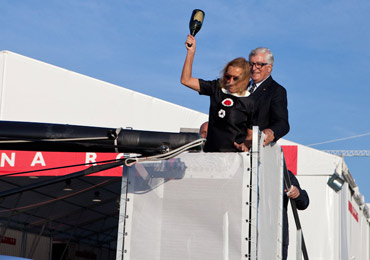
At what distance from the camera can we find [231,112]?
406 cm

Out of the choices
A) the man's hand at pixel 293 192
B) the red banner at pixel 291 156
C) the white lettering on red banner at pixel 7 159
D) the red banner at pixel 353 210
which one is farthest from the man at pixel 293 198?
the red banner at pixel 353 210

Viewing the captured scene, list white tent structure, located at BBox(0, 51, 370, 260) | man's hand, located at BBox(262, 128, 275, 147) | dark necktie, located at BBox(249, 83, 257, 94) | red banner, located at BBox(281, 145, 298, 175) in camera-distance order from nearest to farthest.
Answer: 1. man's hand, located at BBox(262, 128, 275, 147)
2. dark necktie, located at BBox(249, 83, 257, 94)
3. white tent structure, located at BBox(0, 51, 370, 260)
4. red banner, located at BBox(281, 145, 298, 175)

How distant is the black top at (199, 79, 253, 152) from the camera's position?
4.06m

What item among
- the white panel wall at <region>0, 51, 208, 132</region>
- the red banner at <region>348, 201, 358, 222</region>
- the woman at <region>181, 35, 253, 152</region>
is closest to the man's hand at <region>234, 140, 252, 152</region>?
the woman at <region>181, 35, 253, 152</region>

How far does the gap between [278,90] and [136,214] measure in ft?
5.01

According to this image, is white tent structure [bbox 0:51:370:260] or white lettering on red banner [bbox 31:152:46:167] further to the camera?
white lettering on red banner [bbox 31:152:46:167]

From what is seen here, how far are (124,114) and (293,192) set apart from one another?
7.09 meters

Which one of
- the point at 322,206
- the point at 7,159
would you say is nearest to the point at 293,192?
the point at 322,206

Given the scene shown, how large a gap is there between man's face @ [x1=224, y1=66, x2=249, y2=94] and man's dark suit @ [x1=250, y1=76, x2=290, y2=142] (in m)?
0.42

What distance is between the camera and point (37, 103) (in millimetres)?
11586

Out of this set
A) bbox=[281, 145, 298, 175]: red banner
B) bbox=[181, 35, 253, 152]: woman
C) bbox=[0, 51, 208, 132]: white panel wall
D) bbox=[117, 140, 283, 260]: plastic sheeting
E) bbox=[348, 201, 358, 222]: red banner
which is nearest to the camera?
bbox=[117, 140, 283, 260]: plastic sheeting

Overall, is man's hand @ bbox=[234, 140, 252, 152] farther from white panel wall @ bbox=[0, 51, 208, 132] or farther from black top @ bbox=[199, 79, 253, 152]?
white panel wall @ bbox=[0, 51, 208, 132]

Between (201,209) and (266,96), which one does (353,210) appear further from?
(201,209)

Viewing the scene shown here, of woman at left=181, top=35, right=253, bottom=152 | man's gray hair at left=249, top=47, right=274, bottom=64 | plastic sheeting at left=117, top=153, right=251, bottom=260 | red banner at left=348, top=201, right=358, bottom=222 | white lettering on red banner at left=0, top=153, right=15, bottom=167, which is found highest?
white lettering on red banner at left=0, top=153, right=15, bottom=167
